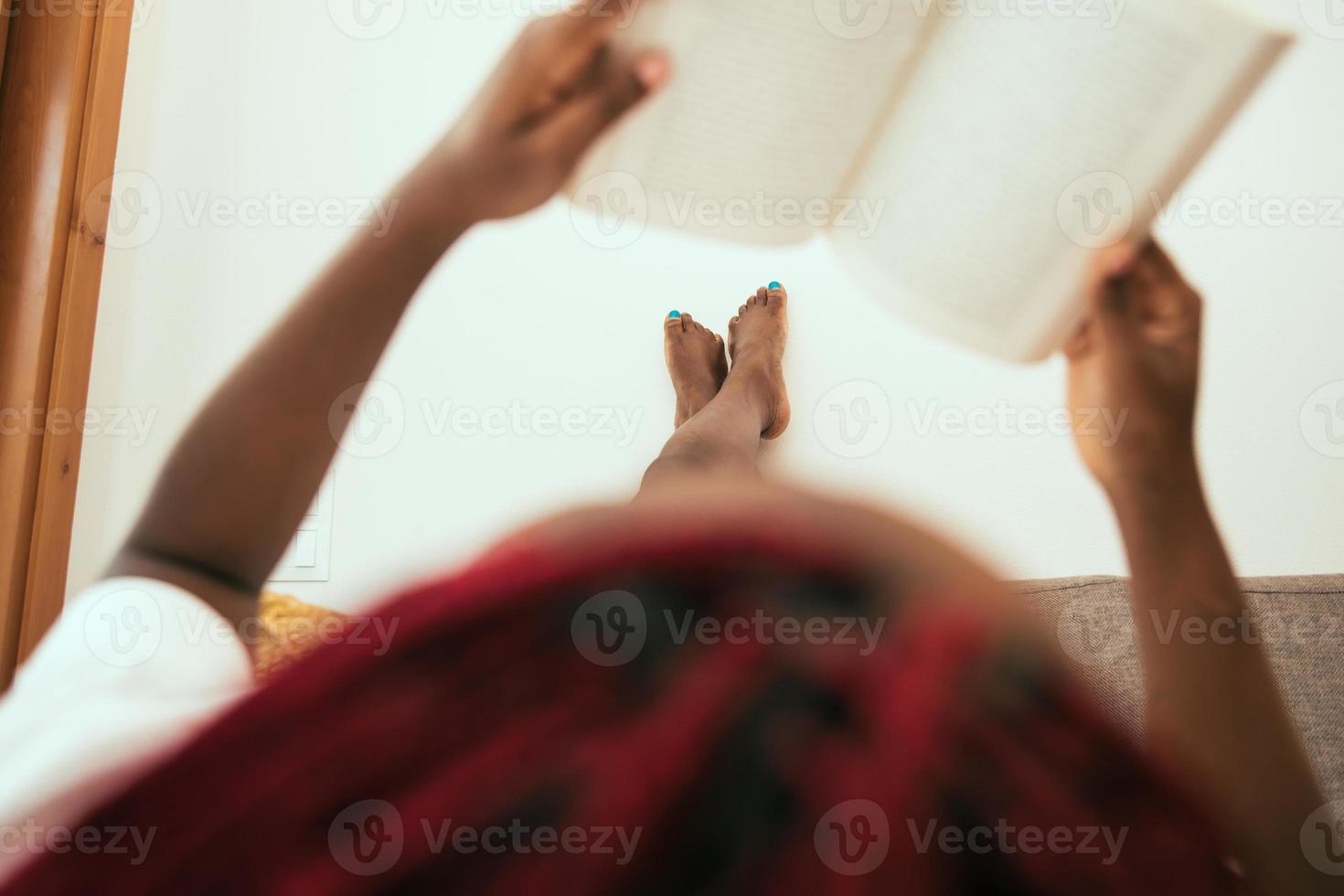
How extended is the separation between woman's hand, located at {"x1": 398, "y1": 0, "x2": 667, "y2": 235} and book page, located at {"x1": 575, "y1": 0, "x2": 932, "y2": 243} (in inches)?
1.7

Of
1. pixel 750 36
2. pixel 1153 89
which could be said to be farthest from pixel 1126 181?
pixel 750 36

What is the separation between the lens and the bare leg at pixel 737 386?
3.74 ft

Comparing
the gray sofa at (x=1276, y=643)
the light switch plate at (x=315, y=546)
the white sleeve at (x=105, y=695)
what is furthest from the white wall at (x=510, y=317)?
the white sleeve at (x=105, y=695)

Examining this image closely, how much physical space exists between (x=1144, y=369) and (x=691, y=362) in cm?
77

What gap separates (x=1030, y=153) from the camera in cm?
73

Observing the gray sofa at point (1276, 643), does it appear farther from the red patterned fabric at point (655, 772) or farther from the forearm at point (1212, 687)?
the red patterned fabric at point (655, 772)

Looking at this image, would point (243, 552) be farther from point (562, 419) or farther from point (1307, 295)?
point (1307, 295)

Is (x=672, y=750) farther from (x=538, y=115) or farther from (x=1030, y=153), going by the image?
(x=1030, y=153)

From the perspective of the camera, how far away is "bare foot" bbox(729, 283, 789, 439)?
4.36ft

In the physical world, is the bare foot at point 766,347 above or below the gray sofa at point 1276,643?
above

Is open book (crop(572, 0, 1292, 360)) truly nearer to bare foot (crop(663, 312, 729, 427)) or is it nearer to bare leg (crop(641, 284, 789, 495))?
bare leg (crop(641, 284, 789, 495))

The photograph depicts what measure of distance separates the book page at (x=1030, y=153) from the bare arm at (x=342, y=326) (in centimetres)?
25

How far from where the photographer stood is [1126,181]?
690 millimetres

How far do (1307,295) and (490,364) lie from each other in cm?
124
